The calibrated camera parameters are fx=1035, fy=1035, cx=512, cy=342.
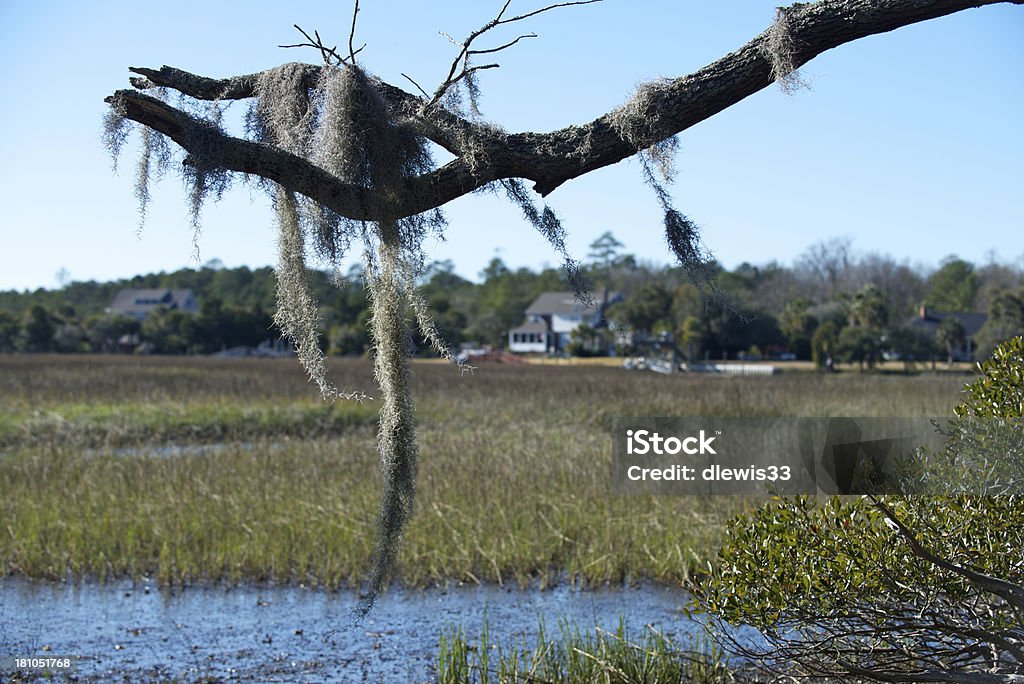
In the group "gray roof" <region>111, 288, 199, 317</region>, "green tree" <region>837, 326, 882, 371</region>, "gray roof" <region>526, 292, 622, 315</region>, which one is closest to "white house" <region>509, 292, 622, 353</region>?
"gray roof" <region>526, 292, 622, 315</region>

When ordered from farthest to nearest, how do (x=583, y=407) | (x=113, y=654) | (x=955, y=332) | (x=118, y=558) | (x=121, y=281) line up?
(x=121, y=281) < (x=955, y=332) < (x=583, y=407) < (x=118, y=558) < (x=113, y=654)

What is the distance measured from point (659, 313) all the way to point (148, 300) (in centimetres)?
4278

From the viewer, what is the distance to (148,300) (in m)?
79.4

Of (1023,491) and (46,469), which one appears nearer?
(1023,491)

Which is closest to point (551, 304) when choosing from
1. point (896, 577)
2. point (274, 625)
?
point (274, 625)

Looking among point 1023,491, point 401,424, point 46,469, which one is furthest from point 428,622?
point 46,469

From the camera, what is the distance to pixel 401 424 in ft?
11.6

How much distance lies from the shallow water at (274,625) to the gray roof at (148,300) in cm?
7306

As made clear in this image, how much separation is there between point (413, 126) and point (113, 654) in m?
4.21

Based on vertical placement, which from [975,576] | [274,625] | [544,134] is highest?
[544,134]

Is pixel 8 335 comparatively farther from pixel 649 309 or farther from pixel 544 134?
pixel 544 134

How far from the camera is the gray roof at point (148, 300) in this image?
257 ft

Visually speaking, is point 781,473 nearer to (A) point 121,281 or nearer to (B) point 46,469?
(B) point 46,469

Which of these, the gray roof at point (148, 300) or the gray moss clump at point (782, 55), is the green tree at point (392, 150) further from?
the gray roof at point (148, 300)
